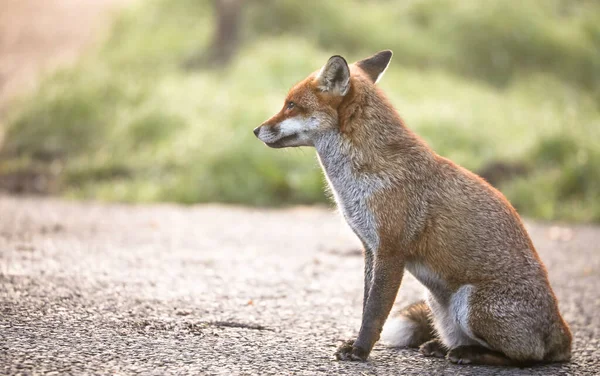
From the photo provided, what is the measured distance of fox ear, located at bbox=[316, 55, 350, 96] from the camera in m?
4.48

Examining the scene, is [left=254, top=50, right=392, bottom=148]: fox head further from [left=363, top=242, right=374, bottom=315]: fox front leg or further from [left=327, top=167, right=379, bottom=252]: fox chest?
[left=363, top=242, right=374, bottom=315]: fox front leg

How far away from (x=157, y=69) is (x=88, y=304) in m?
11.4

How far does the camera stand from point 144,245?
25.8 feet

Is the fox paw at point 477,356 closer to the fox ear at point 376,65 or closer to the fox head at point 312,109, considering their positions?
Answer: the fox head at point 312,109

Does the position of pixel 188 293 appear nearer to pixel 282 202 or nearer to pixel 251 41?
pixel 282 202

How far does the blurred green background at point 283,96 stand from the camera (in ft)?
37.5

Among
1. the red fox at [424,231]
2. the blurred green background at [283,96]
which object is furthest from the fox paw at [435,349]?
the blurred green background at [283,96]

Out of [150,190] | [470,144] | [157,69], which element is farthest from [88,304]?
[157,69]

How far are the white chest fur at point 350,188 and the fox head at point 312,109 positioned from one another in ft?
0.35

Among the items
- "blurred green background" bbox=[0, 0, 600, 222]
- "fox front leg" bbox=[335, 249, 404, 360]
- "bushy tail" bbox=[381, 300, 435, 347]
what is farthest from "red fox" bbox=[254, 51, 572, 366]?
"blurred green background" bbox=[0, 0, 600, 222]

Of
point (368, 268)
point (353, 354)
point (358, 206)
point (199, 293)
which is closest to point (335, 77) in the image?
point (358, 206)

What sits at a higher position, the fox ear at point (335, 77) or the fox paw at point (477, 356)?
the fox ear at point (335, 77)

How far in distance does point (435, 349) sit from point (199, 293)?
2.05 m

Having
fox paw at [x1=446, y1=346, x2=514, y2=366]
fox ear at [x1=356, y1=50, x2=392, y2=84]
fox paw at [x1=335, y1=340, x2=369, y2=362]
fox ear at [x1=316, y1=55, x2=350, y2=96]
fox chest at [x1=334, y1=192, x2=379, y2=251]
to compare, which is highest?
fox ear at [x1=356, y1=50, x2=392, y2=84]
